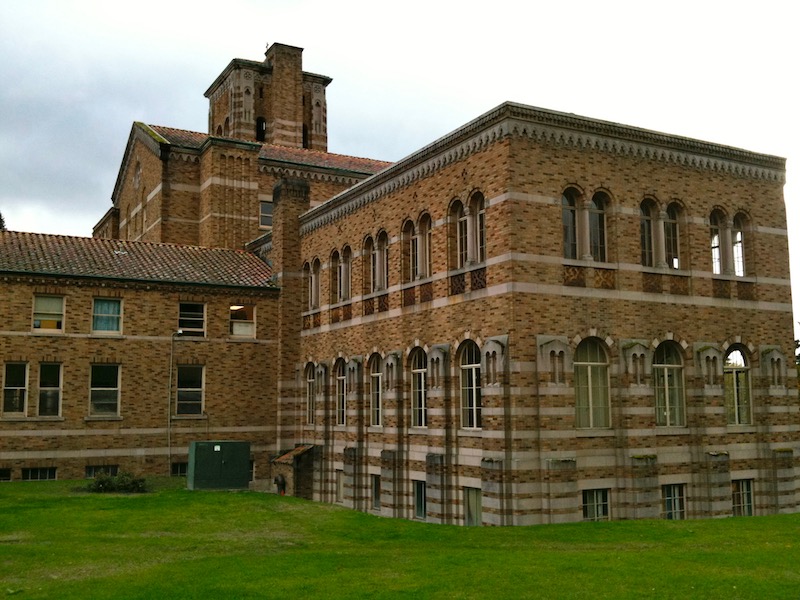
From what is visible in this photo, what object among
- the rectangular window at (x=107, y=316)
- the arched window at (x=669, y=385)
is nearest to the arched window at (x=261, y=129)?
the rectangular window at (x=107, y=316)

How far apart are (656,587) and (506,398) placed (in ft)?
26.5

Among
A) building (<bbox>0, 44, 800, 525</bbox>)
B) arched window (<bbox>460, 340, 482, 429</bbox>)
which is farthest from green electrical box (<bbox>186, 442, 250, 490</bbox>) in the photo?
arched window (<bbox>460, 340, 482, 429</bbox>)

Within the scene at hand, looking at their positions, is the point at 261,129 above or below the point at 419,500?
above

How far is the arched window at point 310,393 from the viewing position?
3241 cm

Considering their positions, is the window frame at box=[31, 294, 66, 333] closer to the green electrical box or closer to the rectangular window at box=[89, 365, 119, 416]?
the rectangular window at box=[89, 365, 119, 416]

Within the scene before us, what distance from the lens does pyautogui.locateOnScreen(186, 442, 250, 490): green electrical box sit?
2861 centimetres

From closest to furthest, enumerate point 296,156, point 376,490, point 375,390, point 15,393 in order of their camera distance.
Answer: point 376,490
point 375,390
point 15,393
point 296,156

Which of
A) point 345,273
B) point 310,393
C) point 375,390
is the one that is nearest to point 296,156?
point 345,273

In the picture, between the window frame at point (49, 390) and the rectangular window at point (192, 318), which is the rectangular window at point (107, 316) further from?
the rectangular window at point (192, 318)

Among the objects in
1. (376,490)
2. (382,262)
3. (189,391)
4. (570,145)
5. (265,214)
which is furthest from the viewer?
(265,214)

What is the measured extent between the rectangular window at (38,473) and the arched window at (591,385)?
1891 centimetres

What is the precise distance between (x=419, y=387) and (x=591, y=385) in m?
5.64

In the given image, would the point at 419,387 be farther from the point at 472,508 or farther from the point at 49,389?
the point at 49,389

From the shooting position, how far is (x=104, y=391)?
31.0 metres
